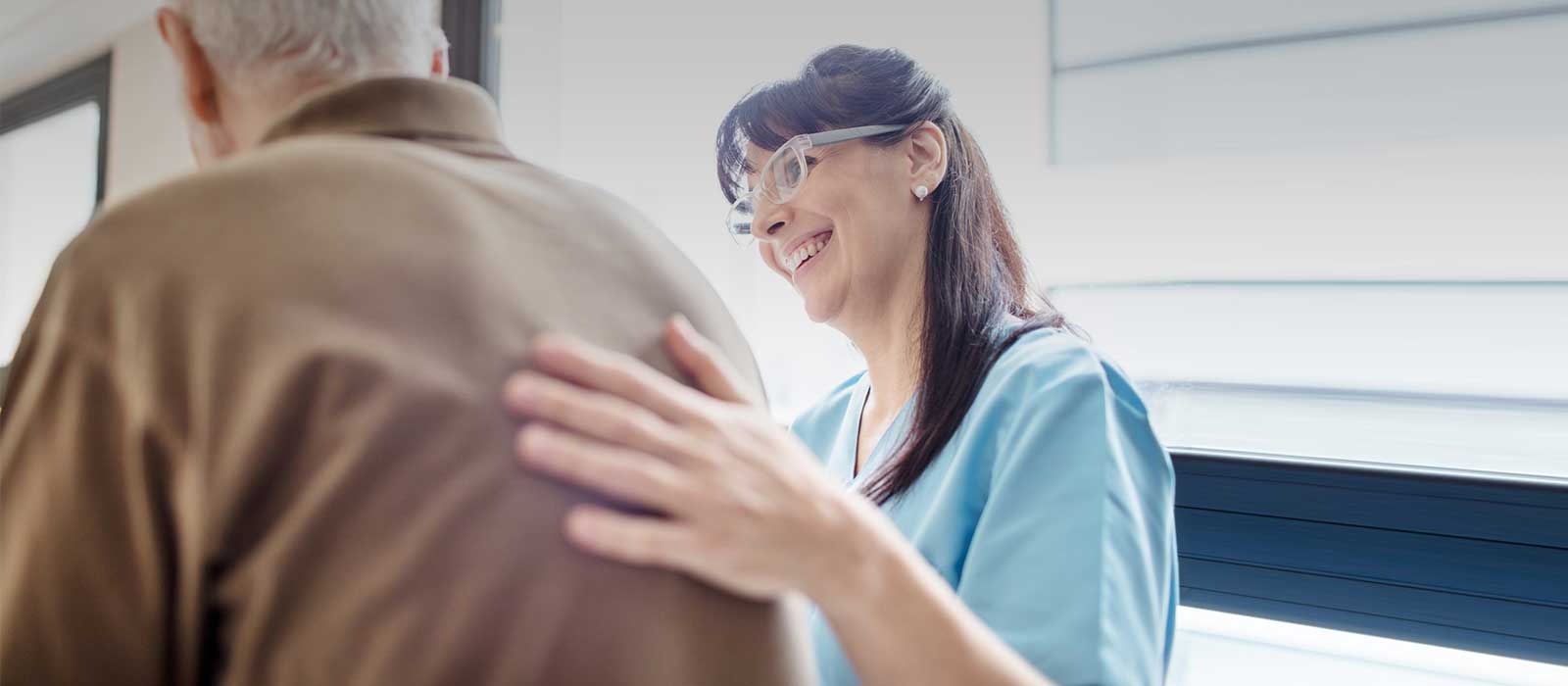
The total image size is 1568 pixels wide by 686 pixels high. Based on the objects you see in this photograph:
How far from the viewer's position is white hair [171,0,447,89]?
550mm

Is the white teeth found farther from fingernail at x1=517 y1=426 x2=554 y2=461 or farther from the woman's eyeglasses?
fingernail at x1=517 y1=426 x2=554 y2=461

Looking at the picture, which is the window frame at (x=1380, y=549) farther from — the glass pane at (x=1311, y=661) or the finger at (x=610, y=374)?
the finger at (x=610, y=374)

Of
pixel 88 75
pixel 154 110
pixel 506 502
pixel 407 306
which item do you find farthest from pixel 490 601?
pixel 88 75

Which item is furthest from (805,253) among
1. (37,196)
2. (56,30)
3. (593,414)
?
(37,196)

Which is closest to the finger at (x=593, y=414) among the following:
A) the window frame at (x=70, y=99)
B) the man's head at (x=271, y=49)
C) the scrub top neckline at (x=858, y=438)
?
the man's head at (x=271, y=49)

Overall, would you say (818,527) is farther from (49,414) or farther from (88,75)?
(88,75)

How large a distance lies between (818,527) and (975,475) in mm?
411

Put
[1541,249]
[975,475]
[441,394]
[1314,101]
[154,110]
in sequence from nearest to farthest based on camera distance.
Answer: [441,394]
[975,475]
[1541,249]
[1314,101]
[154,110]

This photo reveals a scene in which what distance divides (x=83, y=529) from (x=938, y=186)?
37.1 inches

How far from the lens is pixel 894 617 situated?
516mm

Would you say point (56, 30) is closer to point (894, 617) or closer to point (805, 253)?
point (805, 253)

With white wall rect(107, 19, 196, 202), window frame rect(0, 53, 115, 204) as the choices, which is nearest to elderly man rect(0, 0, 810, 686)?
white wall rect(107, 19, 196, 202)

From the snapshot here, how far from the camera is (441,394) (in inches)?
15.8

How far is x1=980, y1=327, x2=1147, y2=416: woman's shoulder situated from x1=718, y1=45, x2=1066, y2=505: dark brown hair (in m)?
0.08
